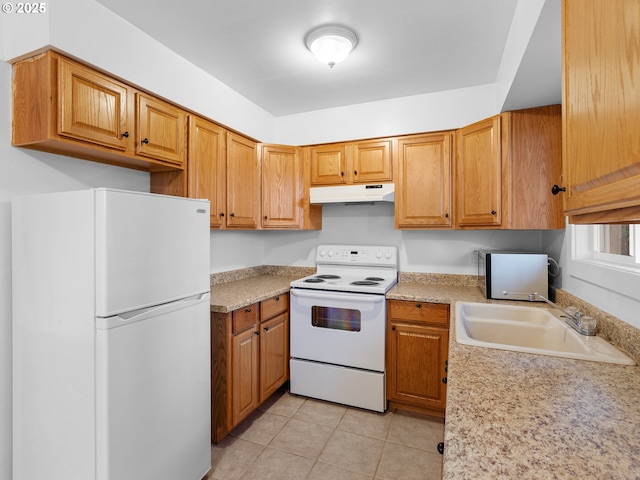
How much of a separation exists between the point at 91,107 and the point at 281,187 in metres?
1.56

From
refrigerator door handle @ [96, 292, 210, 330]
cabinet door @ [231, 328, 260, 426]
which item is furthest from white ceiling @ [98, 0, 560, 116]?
cabinet door @ [231, 328, 260, 426]

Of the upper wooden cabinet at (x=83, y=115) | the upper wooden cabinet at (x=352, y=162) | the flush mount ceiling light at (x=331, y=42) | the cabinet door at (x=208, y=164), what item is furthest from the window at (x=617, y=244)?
the upper wooden cabinet at (x=83, y=115)

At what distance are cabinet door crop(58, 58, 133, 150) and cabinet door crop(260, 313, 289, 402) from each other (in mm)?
1503

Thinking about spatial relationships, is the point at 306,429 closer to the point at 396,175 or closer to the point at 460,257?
the point at 460,257

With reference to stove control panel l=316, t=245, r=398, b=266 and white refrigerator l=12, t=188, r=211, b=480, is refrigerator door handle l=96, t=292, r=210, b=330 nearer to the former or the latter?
white refrigerator l=12, t=188, r=211, b=480

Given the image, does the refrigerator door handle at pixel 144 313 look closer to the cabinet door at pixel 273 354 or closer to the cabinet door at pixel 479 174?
the cabinet door at pixel 273 354

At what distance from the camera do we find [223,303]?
6.88 feet

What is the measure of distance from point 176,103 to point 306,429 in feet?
7.56

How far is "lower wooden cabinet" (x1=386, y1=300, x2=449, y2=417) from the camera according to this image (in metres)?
2.35

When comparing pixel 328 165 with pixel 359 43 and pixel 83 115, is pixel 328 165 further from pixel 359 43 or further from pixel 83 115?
pixel 83 115

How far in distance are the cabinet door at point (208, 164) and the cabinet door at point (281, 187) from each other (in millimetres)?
491

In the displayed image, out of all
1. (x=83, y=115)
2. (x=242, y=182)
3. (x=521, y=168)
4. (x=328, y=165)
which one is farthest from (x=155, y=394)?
(x=521, y=168)

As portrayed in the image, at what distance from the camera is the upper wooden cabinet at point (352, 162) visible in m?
2.75

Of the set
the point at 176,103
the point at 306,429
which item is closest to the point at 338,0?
the point at 176,103
